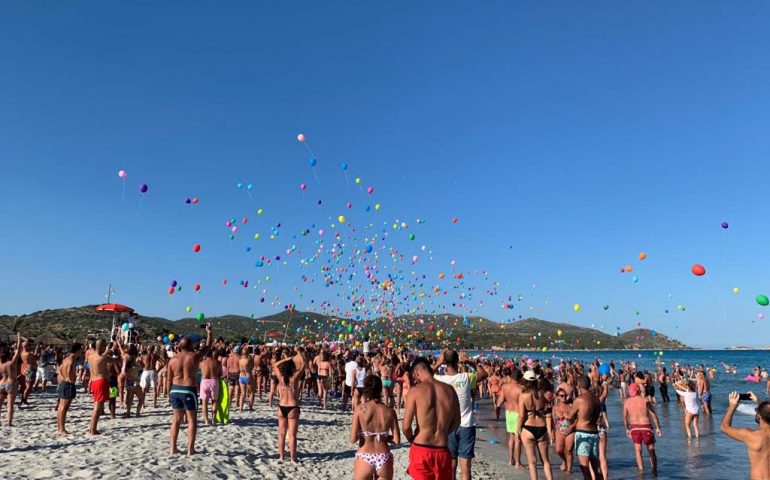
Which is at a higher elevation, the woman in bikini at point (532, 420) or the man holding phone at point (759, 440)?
the man holding phone at point (759, 440)

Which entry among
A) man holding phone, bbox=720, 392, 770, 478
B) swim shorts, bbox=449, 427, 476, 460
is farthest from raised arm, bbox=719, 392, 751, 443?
swim shorts, bbox=449, 427, 476, 460

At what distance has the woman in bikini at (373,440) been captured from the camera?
464cm

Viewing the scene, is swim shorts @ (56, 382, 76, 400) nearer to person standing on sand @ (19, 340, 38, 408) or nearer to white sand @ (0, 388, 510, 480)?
white sand @ (0, 388, 510, 480)

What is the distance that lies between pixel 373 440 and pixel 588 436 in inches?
143

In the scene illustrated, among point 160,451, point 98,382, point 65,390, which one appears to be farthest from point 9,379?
point 160,451

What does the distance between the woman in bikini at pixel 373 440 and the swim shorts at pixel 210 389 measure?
5998 mm

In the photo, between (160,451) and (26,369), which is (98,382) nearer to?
(160,451)

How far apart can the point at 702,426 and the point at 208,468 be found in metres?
14.4

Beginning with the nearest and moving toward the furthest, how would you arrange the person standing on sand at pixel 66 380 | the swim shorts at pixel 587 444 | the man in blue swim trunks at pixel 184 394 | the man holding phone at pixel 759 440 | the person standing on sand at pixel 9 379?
the man holding phone at pixel 759 440 → the swim shorts at pixel 587 444 → the man in blue swim trunks at pixel 184 394 → the person standing on sand at pixel 66 380 → the person standing on sand at pixel 9 379

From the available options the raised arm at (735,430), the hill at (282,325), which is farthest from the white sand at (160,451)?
the hill at (282,325)

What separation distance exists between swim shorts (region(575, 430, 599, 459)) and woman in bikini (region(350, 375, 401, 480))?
3316mm

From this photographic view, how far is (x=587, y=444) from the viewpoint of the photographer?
6.72m

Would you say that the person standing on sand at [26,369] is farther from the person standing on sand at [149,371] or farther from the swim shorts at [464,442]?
the swim shorts at [464,442]

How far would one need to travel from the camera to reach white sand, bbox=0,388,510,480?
6480 mm
